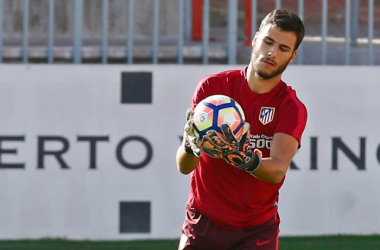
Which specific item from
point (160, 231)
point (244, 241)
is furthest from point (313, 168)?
point (244, 241)

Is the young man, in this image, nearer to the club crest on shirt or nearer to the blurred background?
the club crest on shirt

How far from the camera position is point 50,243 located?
5.83 m

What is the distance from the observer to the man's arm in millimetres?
3420

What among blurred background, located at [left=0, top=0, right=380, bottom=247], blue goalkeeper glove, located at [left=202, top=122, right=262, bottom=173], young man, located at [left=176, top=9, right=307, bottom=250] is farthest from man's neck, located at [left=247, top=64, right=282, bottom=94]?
blurred background, located at [left=0, top=0, right=380, bottom=247]

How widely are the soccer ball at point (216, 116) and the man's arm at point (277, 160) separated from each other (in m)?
0.22

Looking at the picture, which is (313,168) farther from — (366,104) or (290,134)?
(290,134)

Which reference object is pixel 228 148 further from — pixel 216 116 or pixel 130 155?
pixel 130 155

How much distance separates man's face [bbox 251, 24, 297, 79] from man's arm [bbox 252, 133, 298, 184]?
307mm

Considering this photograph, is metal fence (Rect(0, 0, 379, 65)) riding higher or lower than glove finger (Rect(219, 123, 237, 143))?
higher

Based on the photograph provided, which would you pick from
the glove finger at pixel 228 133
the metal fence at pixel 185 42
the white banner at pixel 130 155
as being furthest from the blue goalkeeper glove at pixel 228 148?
the metal fence at pixel 185 42

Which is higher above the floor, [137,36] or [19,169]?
[137,36]

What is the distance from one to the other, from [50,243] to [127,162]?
845 mm

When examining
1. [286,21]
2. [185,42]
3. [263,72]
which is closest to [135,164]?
[185,42]

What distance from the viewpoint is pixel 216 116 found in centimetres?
331
